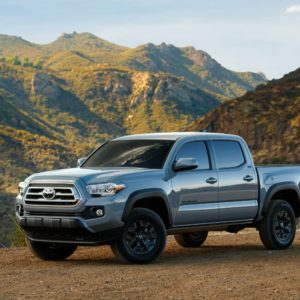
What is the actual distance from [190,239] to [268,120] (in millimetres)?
65169

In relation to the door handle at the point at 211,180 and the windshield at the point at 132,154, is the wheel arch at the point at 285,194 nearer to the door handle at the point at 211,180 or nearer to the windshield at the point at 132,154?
the door handle at the point at 211,180

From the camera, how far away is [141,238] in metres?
10.9

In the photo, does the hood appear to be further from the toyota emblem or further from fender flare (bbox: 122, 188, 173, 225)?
fender flare (bbox: 122, 188, 173, 225)

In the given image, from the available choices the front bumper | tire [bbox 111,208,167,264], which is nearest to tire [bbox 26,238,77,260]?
the front bumper

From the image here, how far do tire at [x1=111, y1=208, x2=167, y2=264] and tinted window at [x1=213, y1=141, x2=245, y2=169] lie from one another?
1727 mm

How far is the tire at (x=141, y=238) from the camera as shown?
10766 millimetres

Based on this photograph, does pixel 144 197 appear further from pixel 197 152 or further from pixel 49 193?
pixel 197 152

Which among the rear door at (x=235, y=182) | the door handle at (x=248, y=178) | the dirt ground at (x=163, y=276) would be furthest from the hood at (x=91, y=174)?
the door handle at (x=248, y=178)

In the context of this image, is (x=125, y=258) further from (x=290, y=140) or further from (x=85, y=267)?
(x=290, y=140)

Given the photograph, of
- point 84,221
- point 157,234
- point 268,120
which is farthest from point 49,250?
point 268,120

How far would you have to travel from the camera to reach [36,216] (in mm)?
10828

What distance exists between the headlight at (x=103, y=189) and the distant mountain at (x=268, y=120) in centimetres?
5830

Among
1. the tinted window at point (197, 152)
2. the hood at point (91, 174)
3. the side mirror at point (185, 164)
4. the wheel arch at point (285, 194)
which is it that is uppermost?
the tinted window at point (197, 152)

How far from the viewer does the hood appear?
10.6m
